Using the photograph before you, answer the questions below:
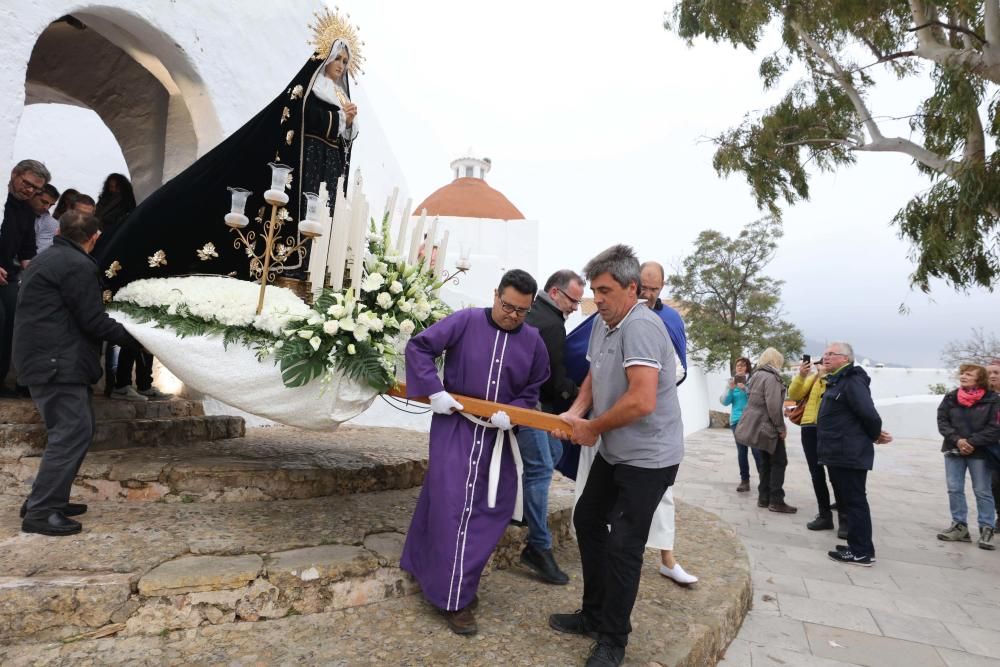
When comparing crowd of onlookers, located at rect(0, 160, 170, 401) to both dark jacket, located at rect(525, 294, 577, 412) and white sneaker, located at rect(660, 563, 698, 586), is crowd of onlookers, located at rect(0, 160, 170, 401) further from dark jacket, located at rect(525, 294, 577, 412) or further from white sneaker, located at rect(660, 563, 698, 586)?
white sneaker, located at rect(660, 563, 698, 586)

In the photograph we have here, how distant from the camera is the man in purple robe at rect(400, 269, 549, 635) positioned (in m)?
2.58

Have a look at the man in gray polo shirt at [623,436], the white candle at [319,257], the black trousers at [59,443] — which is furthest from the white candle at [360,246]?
the black trousers at [59,443]

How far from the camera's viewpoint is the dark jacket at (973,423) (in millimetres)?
4938

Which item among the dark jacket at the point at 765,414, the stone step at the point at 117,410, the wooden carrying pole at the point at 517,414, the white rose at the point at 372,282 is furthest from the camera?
the dark jacket at the point at 765,414

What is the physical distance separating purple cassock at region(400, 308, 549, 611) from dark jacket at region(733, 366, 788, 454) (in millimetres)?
4057

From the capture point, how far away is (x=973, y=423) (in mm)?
5043

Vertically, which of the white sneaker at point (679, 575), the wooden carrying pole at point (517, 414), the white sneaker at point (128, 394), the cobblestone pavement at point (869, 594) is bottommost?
the cobblestone pavement at point (869, 594)

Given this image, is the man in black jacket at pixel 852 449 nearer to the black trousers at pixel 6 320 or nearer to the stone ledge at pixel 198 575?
the stone ledge at pixel 198 575

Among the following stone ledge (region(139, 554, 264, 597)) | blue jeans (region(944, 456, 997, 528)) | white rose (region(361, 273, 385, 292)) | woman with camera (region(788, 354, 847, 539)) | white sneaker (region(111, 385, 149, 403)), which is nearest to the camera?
stone ledge (region(139, 554, 264, 597))

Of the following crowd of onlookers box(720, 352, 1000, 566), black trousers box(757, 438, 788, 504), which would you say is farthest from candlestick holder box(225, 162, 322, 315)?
black trousers box(757, 438, 788, 504)

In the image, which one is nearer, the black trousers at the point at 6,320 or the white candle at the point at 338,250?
the white candle at the point at 338,250

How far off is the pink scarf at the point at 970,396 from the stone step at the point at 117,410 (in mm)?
6762

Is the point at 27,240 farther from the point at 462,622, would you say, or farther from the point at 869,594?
the point at 869,594

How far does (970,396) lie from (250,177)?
6176 mm
